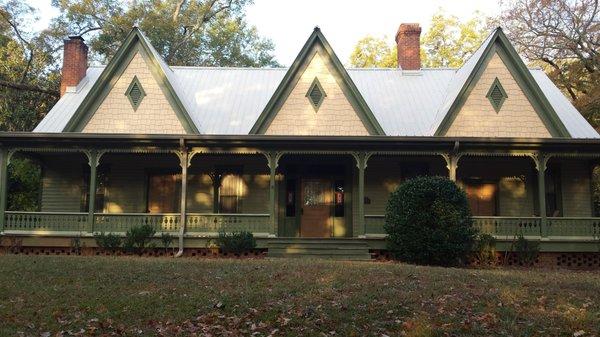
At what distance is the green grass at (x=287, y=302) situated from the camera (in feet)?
27.9

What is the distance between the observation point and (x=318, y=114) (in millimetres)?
19234

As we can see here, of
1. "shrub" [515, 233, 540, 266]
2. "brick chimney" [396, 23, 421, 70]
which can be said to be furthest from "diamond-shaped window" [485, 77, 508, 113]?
"brick chimney" [396, 23, 421, 70]

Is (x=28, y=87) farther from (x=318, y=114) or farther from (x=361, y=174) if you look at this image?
(x=361, y=174)

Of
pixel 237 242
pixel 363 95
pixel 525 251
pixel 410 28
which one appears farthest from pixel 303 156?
pixel 410 28

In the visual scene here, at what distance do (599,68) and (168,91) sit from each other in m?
23.5

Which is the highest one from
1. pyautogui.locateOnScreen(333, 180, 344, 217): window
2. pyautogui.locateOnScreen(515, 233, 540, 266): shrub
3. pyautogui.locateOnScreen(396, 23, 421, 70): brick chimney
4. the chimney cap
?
the chimney cap

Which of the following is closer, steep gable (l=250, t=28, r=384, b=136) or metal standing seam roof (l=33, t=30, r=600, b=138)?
steep gable (l=250, t=28, r=384, b=136)

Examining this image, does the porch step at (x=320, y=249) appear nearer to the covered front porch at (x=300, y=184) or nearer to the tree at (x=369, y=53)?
the covered front porch at (x=300, y=184)

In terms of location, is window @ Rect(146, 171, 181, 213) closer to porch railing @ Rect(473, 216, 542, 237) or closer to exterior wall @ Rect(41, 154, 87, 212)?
exterior wall @ Rect(41, 154, 87, 212)

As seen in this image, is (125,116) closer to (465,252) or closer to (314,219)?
(314,219)

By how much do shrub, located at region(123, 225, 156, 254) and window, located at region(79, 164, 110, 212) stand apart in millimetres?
3281

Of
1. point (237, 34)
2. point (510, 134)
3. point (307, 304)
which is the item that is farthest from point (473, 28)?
point (307, 304)

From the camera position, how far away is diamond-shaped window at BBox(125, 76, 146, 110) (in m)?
19.2

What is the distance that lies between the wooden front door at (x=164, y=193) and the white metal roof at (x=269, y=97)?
223cm
